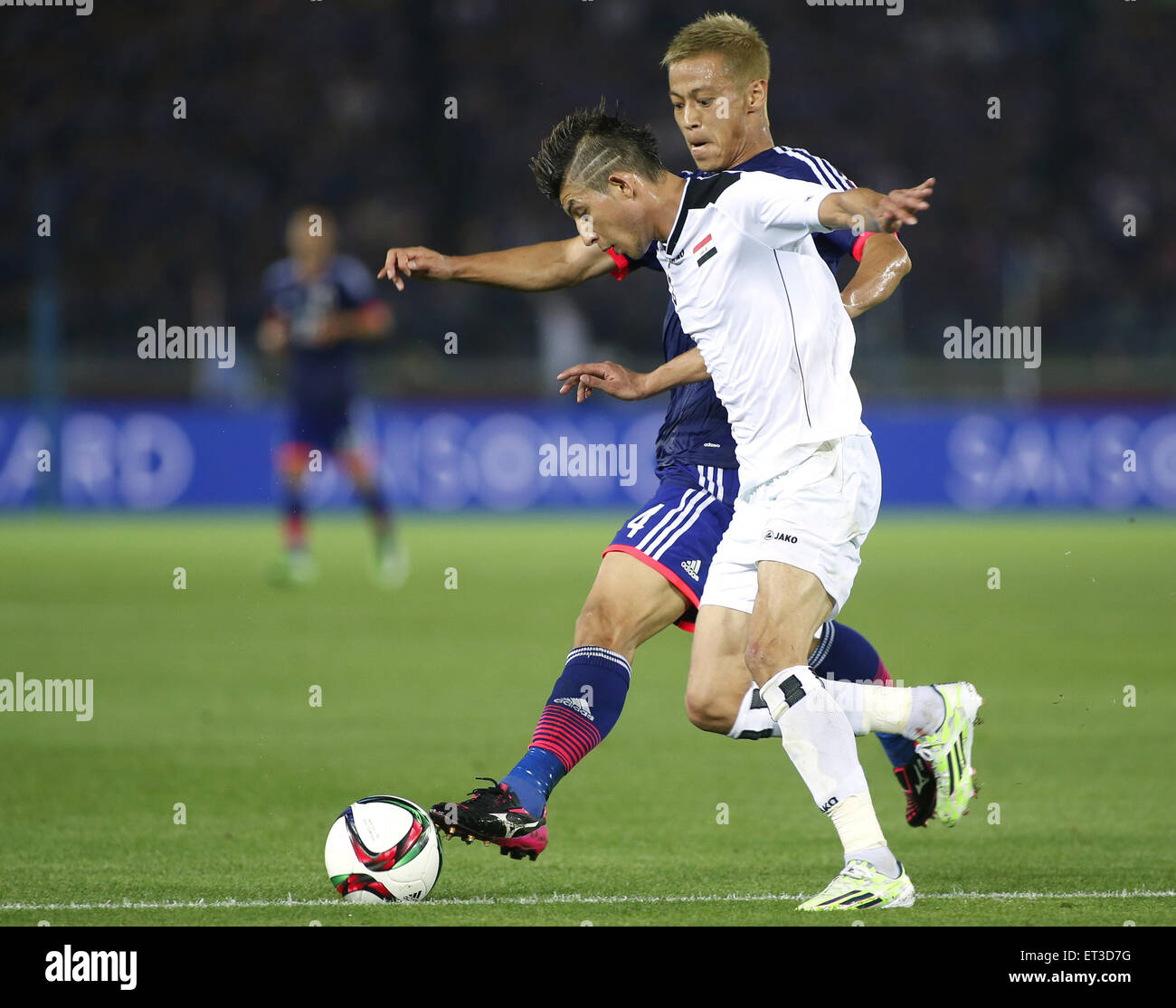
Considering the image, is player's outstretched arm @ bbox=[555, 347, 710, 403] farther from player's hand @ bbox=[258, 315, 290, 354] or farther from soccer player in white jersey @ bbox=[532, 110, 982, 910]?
player's hand @ bbox=[258, 315, 290, 354]

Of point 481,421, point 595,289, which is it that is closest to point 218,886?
point 481,421

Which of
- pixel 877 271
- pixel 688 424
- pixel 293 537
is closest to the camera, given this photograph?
pixel 877 271

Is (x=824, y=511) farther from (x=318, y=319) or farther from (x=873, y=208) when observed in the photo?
(x=318, y=319)

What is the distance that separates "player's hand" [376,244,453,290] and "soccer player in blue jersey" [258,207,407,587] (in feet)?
28.6

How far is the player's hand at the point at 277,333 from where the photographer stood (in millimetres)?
13922

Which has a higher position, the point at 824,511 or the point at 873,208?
the point at 873,208

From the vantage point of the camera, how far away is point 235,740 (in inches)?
314

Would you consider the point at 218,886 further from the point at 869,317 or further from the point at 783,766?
the point at 869,317

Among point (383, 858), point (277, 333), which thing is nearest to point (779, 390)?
point (383, 858)

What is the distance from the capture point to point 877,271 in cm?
508

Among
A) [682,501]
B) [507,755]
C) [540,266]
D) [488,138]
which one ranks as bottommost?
[507,755]

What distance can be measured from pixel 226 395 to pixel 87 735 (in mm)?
15343

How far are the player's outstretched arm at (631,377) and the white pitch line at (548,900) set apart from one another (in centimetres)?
134

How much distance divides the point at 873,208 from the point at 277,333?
1033 cm
